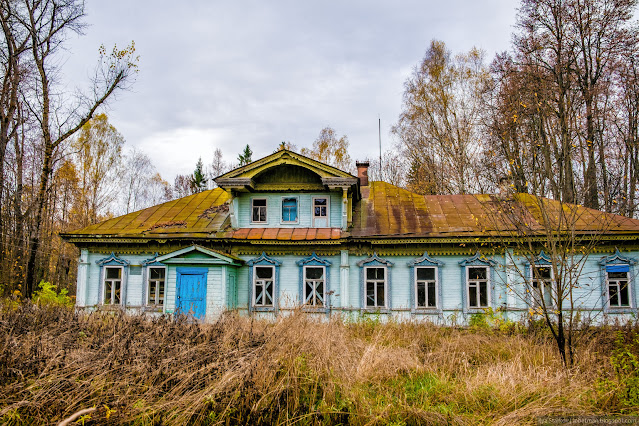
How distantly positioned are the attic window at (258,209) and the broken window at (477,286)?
23.5 ft

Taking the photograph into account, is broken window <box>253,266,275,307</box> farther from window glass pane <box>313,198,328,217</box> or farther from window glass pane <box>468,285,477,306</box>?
window glass pane <box>468,285,477,306</box>

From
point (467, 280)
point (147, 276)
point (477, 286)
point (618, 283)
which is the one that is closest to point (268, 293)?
point (147, 276)

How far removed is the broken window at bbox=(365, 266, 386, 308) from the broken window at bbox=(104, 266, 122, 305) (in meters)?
8.50

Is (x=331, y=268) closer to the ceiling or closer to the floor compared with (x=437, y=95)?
closer to the floor

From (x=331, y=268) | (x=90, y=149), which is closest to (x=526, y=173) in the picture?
(x=331, y=268)

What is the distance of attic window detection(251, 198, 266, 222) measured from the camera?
15.2m

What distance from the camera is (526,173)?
7531mm

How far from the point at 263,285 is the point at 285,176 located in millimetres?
3851

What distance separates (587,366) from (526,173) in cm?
322

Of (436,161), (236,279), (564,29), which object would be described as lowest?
(236,279)

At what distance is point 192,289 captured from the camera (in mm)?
13562

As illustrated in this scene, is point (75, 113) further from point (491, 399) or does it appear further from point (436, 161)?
point (491, 399)

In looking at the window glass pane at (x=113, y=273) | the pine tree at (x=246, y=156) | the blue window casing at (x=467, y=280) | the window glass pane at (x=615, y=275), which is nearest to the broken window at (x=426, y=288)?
the blue window casing at (x=467, y=280)

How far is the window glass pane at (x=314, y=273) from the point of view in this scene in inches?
567
